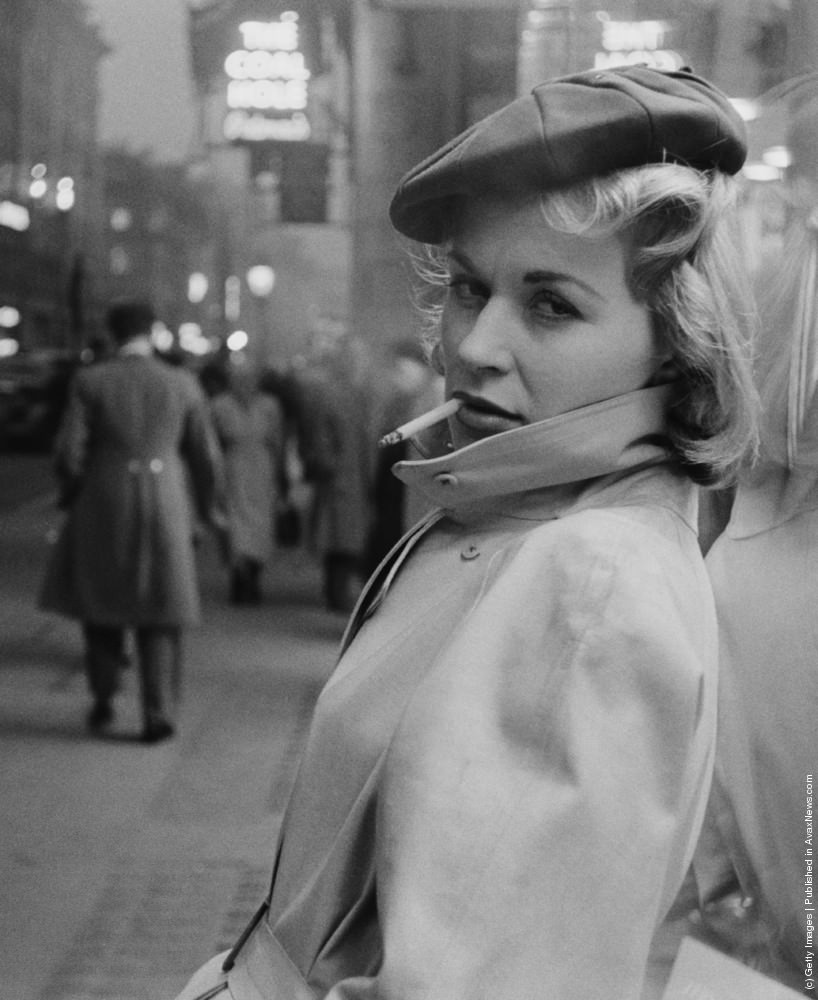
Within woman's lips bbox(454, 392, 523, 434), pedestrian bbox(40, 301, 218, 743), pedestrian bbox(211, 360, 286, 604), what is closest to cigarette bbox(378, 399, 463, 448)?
woman's lips bbox(454, 392, 523, 434)

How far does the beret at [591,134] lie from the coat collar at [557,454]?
19 cm

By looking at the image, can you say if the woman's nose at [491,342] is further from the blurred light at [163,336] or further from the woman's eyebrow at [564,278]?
the blurred light at [163,336]

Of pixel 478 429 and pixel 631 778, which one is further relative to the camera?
pixel 478 429

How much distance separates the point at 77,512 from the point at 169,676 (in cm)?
77

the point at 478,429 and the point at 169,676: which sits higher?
the point at 478,429

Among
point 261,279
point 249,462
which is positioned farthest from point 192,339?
point 249,462

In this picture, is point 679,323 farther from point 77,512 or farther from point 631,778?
point 77,512

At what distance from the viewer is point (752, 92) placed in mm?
6434

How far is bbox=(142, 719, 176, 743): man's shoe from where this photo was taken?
662 cm

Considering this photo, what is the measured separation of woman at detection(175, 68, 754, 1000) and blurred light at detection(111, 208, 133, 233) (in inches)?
328

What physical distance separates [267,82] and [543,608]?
25.6 ft

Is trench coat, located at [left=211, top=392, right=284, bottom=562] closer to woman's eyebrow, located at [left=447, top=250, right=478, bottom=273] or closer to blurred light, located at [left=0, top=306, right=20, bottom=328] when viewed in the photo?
blurred light, located at [left=0, top=306, right=20, bottom=328]

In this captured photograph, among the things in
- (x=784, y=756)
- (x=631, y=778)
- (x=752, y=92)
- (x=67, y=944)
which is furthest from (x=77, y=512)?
(x=631, y=778)

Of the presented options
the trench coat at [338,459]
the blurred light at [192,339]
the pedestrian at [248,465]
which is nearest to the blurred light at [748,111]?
the trench coat at [338,459]
